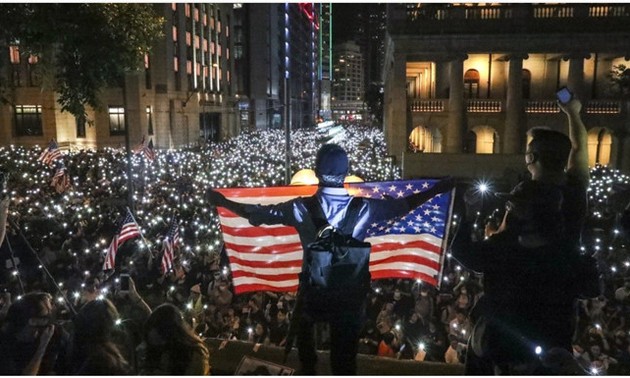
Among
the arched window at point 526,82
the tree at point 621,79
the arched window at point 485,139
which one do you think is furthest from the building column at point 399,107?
the tree at point 621,79

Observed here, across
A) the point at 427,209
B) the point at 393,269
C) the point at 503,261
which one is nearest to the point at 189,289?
the point at 393,269

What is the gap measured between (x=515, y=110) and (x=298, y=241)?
31.1 meters

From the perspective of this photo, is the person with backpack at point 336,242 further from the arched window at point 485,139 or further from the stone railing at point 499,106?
the arched window at point 485,139

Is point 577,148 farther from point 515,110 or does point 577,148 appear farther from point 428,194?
point 515,110

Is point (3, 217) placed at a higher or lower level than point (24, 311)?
higher

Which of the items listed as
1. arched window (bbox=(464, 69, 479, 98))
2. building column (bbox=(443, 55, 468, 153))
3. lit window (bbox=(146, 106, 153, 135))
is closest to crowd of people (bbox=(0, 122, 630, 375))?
building column (bbox=(443, 55, 468, 153))

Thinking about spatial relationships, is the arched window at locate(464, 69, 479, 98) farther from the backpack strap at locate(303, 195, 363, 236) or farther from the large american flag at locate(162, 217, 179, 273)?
the backpack strap at locate(303, 195, 363, 236)

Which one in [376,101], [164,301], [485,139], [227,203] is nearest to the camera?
[227,203]

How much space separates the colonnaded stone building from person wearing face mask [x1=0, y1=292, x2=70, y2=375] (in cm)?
2778

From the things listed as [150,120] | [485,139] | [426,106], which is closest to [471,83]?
[485,139]

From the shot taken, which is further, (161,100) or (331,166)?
(161,100)

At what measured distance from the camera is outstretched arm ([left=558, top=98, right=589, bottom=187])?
3604 millimetres

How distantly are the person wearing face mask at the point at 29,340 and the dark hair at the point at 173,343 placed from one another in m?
0.58

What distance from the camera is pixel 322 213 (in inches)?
149
